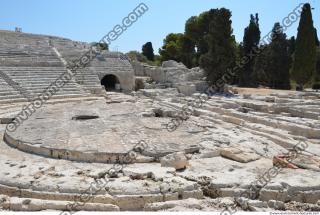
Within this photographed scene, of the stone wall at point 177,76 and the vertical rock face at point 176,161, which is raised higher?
the stone wall at point 177,76

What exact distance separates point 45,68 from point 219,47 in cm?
1081

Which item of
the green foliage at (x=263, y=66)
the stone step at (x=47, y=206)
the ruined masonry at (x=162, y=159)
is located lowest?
the stone step at (x=47, y=206)

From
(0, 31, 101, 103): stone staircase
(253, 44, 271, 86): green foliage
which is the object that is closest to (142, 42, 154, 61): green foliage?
(253, 44, 271, 86): green foliage

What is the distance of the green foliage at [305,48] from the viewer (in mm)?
25906

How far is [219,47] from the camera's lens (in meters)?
22.3

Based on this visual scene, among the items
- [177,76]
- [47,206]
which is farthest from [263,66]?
[47,206]

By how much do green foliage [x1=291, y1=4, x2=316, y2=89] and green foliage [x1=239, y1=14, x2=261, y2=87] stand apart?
412 cm

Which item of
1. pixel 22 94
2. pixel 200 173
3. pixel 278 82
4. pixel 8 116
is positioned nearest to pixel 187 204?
Answer: pixel 200 173

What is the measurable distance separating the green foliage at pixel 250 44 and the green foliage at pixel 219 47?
7.51 metres

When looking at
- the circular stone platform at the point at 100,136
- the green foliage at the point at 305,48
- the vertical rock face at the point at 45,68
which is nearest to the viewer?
the circular stone platform at the point at 100,136

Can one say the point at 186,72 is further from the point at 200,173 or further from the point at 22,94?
the point at 200,173

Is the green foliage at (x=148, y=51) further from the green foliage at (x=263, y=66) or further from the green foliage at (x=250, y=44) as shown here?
the green foliage at (x=263, y=66)

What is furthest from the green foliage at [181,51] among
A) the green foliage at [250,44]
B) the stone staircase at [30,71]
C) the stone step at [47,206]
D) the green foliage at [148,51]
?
the stone step at [47,206]

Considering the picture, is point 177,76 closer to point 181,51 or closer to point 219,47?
point 219,47
